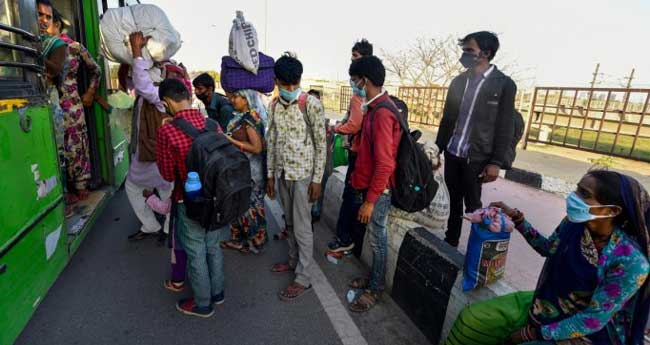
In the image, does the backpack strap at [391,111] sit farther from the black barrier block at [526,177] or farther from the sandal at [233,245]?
the black barrier block at [526,177]

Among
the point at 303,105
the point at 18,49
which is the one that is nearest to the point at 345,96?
the point at 303,105

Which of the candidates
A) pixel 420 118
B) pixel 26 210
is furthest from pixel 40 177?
pixel 420 118

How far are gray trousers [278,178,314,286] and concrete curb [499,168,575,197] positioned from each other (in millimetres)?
4448

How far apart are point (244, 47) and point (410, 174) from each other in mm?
1740

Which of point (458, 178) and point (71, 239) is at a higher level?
point (458, 178)

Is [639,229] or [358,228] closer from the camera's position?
[639,229]

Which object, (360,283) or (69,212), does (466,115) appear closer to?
(360,283)

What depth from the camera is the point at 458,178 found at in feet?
9.96

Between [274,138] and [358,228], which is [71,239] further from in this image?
[358,228]

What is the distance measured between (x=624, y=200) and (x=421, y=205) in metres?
1.21

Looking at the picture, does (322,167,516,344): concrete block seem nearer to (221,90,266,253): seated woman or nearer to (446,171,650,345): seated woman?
(446,171,650,345): seated woman

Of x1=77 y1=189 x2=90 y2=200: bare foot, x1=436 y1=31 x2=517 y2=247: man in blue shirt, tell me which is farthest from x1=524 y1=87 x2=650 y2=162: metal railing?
x1=77 y1=189 x2=90 y2=200: bare foot

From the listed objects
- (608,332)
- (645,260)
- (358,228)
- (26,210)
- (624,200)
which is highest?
(624,200)

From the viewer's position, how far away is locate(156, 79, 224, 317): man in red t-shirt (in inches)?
85.9
